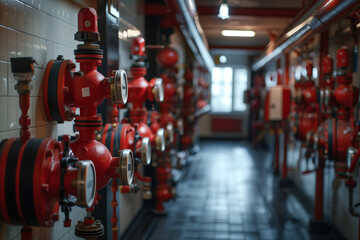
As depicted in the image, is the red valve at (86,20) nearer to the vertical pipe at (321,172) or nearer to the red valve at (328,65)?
the red valve at (328,65)

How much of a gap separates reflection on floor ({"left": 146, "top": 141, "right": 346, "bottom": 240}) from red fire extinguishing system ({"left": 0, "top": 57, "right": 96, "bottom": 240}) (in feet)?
9.93

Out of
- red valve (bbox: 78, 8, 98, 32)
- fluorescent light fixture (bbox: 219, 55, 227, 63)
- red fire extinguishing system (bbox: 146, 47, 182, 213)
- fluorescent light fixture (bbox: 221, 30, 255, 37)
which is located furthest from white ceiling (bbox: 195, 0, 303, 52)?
fluorescent light fixture (bbox: 219, 55, 227, 63)

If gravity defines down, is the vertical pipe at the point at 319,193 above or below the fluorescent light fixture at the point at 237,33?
below

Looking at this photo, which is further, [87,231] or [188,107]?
[188,107]

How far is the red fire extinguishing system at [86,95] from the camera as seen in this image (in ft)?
7.95

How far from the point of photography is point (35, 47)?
2.38 metres

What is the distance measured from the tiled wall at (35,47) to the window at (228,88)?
517 inches

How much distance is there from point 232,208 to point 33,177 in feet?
15.2

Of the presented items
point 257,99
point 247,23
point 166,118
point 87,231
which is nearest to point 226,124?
point 257,99

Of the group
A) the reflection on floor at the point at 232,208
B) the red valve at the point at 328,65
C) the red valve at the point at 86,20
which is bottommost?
the reflection on floor at the point at 232,208

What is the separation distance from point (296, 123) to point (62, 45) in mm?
3829

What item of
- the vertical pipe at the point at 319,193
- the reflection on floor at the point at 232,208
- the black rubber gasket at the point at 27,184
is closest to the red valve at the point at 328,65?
the vertical pipe at the point at 319,193

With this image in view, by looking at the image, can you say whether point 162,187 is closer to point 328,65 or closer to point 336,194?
point 336,194

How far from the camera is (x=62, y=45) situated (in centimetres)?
279
